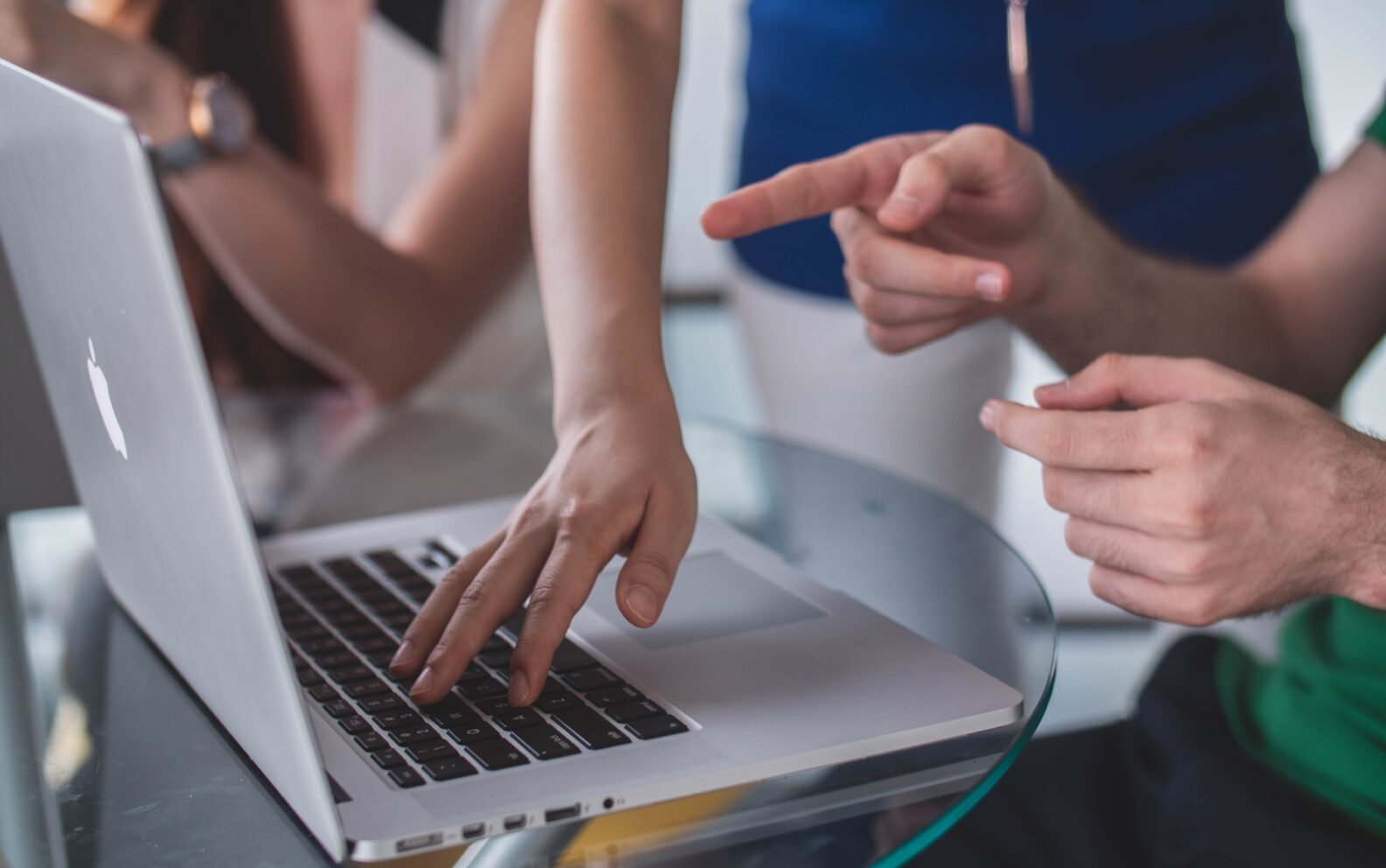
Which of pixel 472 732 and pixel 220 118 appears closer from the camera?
pixel 472 732

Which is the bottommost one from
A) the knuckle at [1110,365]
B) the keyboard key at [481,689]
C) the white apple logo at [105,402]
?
the keyboard key at [481,689]

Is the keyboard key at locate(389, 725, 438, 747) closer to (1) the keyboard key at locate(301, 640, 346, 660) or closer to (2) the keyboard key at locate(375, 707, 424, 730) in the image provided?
(2) the keyboard key at locate(375, 707, 424, 730)

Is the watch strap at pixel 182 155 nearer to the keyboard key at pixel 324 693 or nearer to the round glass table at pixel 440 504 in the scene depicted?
the round glass table at pixel 440 504

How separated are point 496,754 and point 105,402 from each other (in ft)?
→ 0.82

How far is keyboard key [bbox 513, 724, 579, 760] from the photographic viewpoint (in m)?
0.58

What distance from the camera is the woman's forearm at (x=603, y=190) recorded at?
0.86m

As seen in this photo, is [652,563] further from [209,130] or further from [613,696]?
[209,130]

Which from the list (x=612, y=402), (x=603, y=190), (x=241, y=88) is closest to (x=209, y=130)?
(x=241, y=88)

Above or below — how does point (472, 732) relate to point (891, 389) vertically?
above

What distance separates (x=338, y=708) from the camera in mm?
632

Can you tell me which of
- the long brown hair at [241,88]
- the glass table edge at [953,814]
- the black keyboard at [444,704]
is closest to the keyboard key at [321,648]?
the black keyboard at [444,704]

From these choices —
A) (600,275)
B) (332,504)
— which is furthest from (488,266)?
(600,275)

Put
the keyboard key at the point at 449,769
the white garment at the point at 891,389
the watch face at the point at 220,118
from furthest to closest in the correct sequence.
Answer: the white garment at the point at 891,389 < the watch face at the point at 220,118 < the keyboard key at the point at 449,769

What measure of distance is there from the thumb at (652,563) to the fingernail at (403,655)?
110mm
